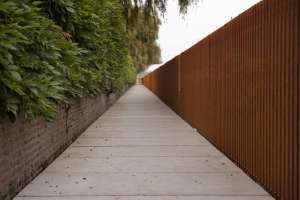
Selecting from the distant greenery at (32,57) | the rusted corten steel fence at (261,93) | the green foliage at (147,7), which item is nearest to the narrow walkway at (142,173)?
the rusted corten steel fence at (261,93)

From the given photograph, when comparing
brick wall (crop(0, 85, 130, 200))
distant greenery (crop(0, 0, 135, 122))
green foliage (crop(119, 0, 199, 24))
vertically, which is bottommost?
brick wall (crop(0, 85, 130, 200))

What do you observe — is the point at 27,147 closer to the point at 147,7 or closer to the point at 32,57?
the point at 32,57

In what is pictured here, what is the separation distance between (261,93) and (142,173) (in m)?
2.00

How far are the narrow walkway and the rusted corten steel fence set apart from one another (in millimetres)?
289

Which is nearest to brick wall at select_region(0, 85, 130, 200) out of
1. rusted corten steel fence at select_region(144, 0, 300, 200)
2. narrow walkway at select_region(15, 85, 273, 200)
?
narrow walkway at select_region(15, 85, 273, 200)

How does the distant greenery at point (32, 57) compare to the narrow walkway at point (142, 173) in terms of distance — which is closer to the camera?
the distant greenery at point (32, 57)

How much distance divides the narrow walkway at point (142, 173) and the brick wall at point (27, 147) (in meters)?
0.14

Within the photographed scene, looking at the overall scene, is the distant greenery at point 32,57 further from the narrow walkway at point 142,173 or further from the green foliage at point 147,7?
the green foliage at point 147,7

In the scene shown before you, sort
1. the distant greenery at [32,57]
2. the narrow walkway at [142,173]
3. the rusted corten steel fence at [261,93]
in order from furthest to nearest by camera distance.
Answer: the narrow walkway at [142,173] → the rusted corten steel fence at [261,93] → the distant greenery at [32,57]

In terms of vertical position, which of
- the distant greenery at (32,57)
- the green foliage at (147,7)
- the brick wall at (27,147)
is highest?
the green foliage at (147,7)

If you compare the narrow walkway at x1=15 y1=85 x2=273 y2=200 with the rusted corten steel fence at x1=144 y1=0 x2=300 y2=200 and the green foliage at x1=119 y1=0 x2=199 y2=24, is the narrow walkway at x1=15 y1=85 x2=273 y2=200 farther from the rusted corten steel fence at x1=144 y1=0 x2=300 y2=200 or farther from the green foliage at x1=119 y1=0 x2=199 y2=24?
the green foliage at x1=119 y1=0 x2=199 y2=24

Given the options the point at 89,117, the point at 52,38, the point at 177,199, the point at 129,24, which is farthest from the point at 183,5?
the point at 177,199

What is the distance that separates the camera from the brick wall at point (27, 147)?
13.0 feet

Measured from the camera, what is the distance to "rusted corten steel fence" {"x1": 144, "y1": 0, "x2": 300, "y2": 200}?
3.58m
